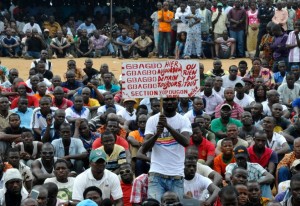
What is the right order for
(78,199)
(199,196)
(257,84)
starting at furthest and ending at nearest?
1. (257,84)
2. (199,196)
3. (78,199)

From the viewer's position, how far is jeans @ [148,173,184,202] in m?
11.1

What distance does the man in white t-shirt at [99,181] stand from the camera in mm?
11039

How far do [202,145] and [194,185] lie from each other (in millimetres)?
2040

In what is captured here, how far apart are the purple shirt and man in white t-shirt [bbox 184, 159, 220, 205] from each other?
9055mm

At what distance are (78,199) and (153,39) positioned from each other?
1591cm

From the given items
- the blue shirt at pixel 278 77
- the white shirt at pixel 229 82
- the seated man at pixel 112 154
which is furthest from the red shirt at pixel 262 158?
the blue shirt at pixel 278 77

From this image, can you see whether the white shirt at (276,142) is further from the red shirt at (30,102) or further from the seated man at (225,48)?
the seated man at (225,48)

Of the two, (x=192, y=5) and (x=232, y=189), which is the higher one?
(x=192, y=5)

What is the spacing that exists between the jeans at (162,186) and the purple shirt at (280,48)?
9.81 metres

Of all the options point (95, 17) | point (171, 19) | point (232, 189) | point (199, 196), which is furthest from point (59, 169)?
point (95, 17)

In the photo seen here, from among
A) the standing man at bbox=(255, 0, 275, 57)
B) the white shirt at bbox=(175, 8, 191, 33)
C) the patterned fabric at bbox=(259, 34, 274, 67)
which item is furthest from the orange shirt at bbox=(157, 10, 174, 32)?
the patterned fabric at bbox=(259, 34, 274, 67)

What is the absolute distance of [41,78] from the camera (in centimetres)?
→ 1827

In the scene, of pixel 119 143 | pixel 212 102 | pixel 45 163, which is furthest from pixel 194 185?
pixel 212 102

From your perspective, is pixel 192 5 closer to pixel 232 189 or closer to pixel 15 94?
pixel 15 94
